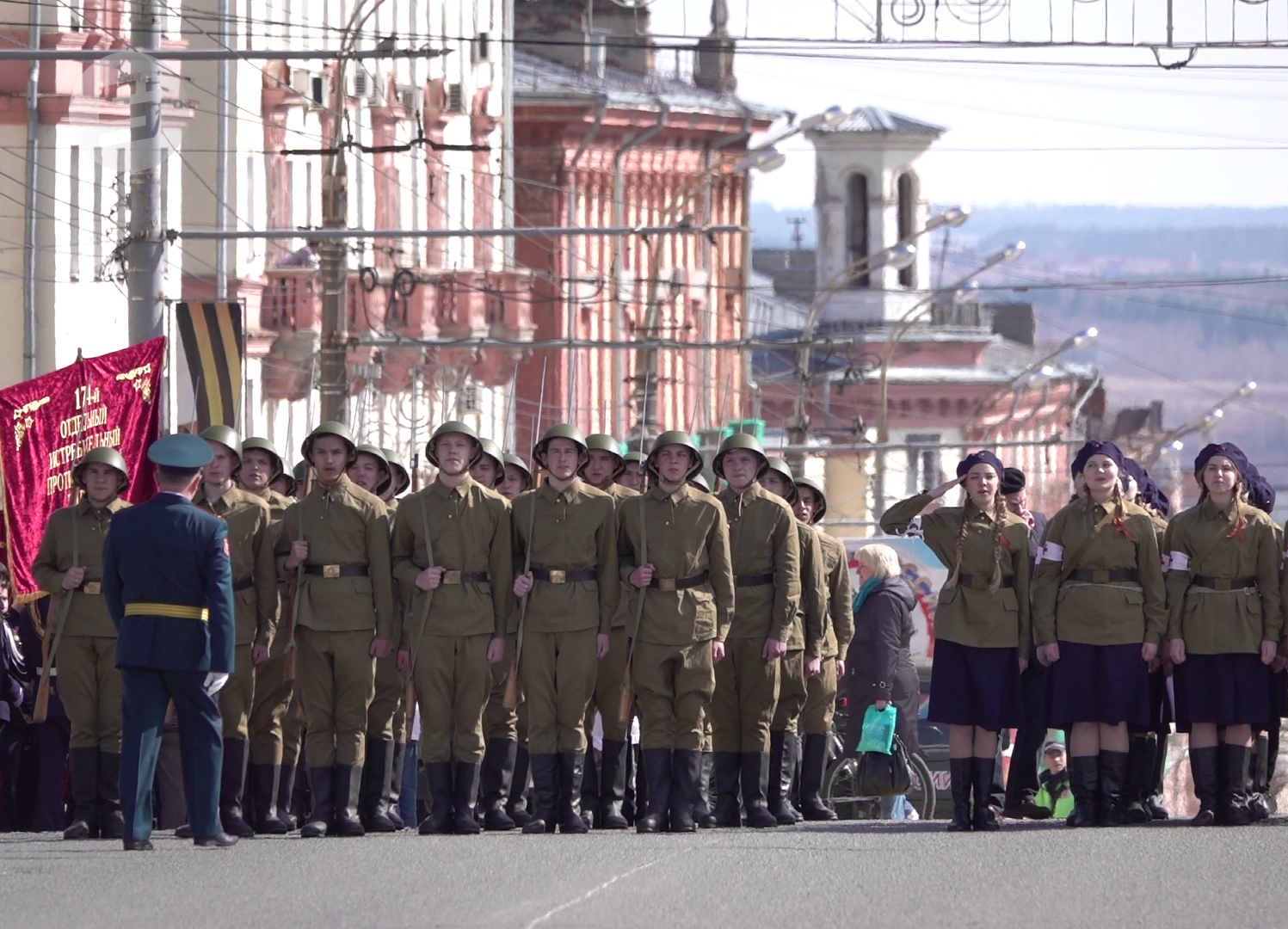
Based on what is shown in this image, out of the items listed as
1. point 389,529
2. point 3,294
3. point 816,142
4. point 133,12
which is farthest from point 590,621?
point 816,142

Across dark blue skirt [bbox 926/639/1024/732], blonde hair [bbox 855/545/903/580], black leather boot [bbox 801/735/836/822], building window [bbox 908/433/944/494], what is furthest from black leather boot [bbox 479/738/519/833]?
building window [bbox 908/433/944/494]

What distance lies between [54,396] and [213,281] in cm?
2268

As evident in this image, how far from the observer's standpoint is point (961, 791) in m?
16.3

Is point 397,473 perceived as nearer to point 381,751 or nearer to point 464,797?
point 381,751

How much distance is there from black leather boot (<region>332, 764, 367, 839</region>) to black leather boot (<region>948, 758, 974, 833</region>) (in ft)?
9.35

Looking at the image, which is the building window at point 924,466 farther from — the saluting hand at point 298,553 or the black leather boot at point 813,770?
the saluting hand at point 298,553

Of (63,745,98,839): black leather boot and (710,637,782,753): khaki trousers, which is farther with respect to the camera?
(710,637,782,753): khaki trousers

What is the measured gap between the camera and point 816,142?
10131 centimetres

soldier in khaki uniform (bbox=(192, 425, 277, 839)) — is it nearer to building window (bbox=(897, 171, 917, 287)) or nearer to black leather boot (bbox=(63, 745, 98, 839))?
black leather boot (bbox=(63, 745, 98, 839))

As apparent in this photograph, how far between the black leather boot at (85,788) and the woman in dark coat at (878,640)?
475 cm

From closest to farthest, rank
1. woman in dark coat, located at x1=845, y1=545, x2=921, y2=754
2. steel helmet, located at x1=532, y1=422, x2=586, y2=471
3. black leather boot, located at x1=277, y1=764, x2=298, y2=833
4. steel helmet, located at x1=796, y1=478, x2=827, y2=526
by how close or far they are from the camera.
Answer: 1. steel helmet, located at x1=532, y1=422, x2=586, y2=471
2. black leather boot, located at x1=277, y1=764, x2=298, y2=833
3. steel helmet, located at x1=796, y1=478, x2=827, y2=526
4. woman in dark coat, located at x1=845, y1=545, x2=921, y2=754

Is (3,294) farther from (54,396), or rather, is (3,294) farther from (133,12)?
(54,396)

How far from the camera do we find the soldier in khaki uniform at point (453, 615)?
16172mm

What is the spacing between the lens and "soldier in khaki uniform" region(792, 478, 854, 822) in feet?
58.0
